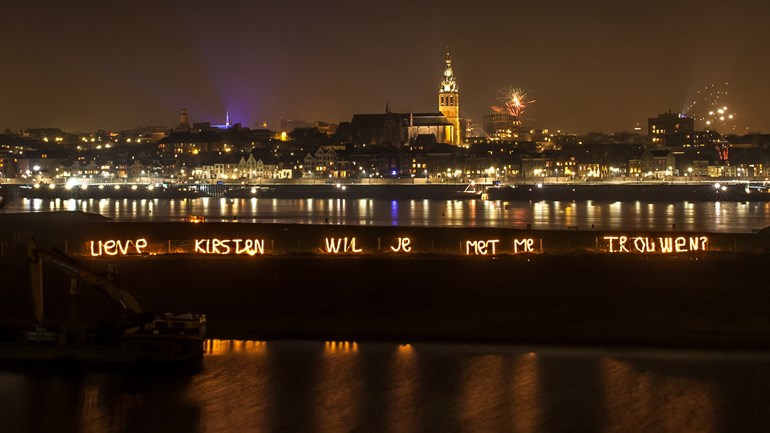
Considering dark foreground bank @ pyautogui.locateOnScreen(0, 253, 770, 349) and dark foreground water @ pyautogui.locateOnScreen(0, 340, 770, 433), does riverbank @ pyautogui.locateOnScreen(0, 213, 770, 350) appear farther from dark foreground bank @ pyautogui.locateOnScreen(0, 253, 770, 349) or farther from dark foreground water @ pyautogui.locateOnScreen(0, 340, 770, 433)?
dark foreground water @ pyautogui.locateOnScreen(0, 340, 770, 433)

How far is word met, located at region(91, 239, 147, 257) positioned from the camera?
32.4 metres

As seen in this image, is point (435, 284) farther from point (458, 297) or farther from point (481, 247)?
point (481, 247)

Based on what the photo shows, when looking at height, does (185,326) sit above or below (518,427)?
above

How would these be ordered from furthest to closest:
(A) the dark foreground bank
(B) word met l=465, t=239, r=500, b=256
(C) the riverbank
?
(B) word met l=465, t=239, r=500, b=256 < (C) the riverbank < (A) the dark foreground bank

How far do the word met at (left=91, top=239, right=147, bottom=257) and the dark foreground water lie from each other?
993 centimetres

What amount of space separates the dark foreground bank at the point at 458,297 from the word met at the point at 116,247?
104cm

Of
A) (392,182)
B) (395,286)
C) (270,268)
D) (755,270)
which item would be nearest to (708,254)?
Result: (755,270)

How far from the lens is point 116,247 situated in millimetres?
32562

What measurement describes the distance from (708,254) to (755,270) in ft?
7.43

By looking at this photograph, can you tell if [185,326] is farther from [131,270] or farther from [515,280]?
[515,280]

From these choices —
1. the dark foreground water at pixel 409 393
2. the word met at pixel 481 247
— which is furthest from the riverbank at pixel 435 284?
the dark foreground water at pixel 409 393

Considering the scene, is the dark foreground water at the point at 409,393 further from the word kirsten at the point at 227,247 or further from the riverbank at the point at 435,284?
the word kirsten at the point at 227,247

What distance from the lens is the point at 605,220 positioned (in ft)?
210

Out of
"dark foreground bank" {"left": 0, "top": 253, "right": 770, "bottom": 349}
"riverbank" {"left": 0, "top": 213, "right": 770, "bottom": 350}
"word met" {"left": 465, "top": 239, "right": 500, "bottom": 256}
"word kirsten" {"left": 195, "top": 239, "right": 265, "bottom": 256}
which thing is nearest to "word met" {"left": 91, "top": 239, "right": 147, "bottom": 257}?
"riverbank" {"left": 0, "top": 213, "right": 770, "bottom": 350}
